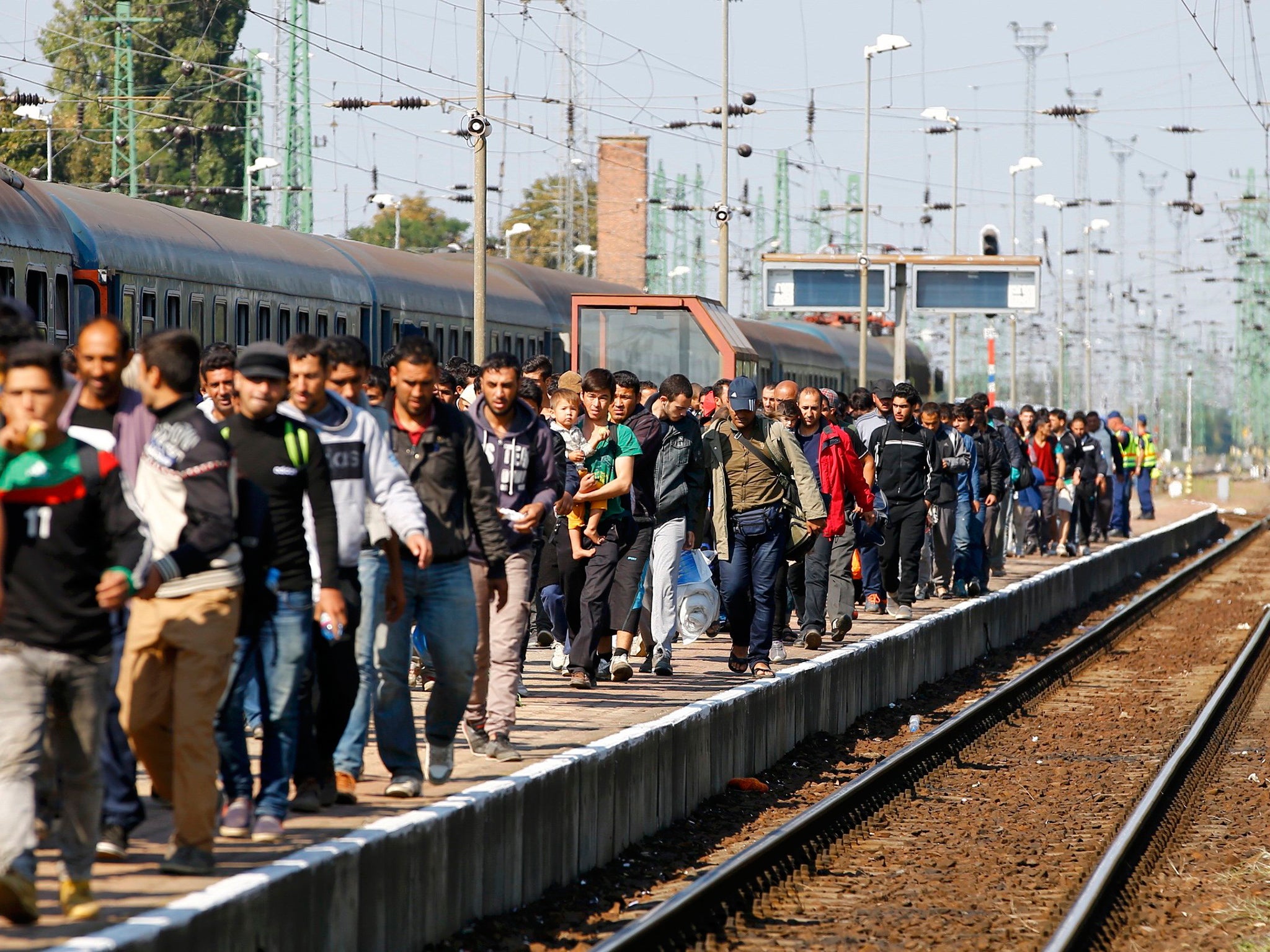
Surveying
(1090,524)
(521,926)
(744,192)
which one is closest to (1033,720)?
(521,926)

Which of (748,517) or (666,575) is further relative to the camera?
(748,517)

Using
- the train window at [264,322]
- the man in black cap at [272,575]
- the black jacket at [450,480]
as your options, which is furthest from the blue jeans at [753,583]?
the train window at [264,322]

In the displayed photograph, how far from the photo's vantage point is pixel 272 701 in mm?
Answer: 7773

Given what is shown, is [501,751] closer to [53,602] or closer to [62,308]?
[53,602]

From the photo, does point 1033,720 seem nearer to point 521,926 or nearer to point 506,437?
point 506,437

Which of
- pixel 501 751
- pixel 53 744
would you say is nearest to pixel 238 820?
pixel 53 744

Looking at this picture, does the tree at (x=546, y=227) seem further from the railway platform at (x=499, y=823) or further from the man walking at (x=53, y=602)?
the man walking at (x=53, y=602)

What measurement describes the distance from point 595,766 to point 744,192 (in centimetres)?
5473

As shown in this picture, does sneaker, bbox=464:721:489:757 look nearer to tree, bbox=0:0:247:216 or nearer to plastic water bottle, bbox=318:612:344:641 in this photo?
plastic water bottle, bbox=318:612:344:641

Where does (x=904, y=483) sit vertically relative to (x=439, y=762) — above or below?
above

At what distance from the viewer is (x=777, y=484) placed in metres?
13.9

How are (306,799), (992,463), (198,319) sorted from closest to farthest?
1. (306,799)
2. (198,319)
3. (992,463)

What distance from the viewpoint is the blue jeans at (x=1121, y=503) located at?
121 ft

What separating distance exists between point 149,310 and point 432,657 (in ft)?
34.5
